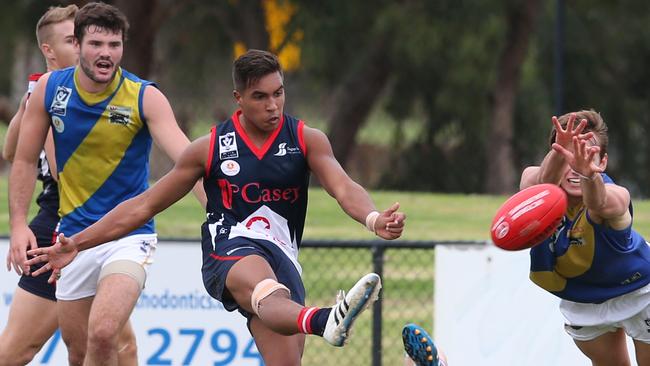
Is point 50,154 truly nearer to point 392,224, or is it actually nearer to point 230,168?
point 230,168

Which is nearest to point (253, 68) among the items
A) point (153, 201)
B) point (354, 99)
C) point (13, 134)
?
point (153, 201)

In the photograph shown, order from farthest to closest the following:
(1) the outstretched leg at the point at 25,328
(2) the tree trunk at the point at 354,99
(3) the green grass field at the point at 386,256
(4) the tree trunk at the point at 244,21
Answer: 1. (2) the tree trunk at the point at 354,99
2. (4) the tree trunk at the point at 244,21
3. (3) the green grass field at the point at 386,256
4. (1) the outstretched leg at the point at 25,328

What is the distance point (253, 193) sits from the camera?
6258 millimetres

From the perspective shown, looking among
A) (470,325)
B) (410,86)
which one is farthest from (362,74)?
(470,325)

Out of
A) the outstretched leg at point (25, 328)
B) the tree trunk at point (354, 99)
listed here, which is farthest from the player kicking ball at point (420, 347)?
the tree trunk at point (354, 99)

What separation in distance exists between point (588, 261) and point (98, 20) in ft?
9.70

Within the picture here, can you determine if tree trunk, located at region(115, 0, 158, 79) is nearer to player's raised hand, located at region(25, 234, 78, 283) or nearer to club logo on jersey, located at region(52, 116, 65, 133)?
club logo on jersey, located at region(52, 116, 65, 133)

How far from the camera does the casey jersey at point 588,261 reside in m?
6.60

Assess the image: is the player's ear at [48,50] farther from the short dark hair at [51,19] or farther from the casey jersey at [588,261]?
the casey jersey at [588,261]

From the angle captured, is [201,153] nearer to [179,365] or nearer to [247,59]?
[247,59]

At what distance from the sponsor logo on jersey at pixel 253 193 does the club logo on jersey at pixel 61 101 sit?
4.24 feet

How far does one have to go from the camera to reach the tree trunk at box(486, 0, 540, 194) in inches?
895

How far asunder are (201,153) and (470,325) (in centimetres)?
322

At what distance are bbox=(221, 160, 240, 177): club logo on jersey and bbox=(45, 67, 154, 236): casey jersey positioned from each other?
3.39 feet
